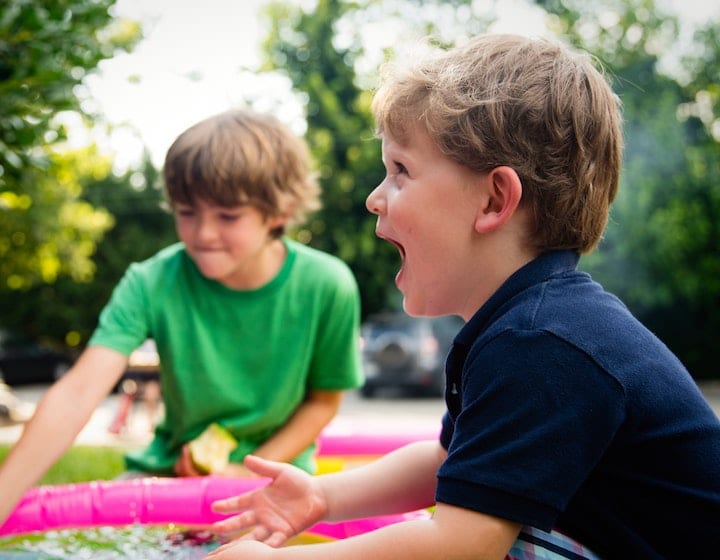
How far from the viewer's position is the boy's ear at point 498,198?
133cm

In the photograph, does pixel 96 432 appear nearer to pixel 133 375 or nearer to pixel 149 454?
pixel 133 375

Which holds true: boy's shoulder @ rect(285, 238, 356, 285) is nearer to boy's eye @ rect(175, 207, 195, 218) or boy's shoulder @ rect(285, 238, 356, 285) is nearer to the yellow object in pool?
boy's eye @ rect(175, 207, 195, 218)

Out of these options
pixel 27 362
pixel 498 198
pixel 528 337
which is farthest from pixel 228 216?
pixel 27 362

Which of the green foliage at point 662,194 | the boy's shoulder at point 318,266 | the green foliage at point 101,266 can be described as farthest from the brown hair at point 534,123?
the green foliage at point 101,266

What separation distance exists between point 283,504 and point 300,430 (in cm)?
95

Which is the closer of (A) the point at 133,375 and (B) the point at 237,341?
(B) the point at 237,341

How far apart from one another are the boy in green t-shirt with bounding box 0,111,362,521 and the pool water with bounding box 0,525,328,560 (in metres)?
0.43

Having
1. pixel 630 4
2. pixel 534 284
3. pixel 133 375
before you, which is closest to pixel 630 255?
pixel 630 4

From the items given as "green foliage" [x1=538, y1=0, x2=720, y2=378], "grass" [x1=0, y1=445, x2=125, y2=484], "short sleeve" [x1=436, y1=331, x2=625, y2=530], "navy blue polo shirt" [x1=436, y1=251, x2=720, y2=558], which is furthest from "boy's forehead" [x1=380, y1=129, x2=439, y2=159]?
"green foliage" [x1=538, y1=0, x2=720, y2=378]

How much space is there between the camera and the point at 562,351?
45.4 inches

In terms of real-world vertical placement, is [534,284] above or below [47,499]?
above

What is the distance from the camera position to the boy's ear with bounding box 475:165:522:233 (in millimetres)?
1332

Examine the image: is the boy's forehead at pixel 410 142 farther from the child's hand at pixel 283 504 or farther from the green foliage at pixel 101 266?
the green foliage at pixel 101 266

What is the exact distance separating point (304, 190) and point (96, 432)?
26.5 ft
